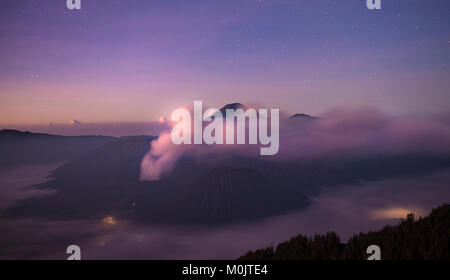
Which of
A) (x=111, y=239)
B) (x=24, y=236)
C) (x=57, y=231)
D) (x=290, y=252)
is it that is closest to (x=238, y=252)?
(x=111, y=239)

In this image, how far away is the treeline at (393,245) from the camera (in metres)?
10.4

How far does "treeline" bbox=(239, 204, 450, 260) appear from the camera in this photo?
1039 centimetres

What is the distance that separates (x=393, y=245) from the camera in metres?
11.6

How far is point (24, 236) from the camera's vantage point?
188m
